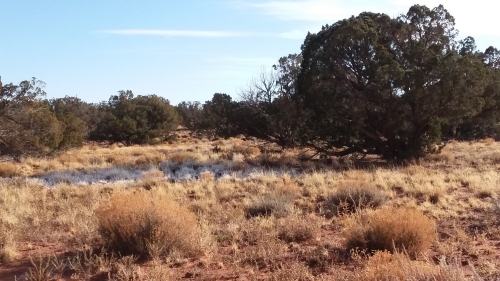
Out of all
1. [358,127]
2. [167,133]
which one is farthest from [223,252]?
[167,133]

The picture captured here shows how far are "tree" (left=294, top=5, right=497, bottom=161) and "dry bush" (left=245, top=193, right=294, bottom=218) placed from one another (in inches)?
374

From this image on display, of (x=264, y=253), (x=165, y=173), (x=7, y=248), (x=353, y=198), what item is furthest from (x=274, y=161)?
(x=7, y=248)

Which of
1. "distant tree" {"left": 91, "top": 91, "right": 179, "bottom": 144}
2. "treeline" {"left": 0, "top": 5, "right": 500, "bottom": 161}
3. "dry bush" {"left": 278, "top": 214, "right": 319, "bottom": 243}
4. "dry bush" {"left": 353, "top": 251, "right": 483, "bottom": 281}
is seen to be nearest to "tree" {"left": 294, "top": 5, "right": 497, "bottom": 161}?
"treeline" {"left": 0, "top": 5, "right": 500, "bottom": 161}

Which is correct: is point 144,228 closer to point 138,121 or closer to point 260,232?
point 260,232

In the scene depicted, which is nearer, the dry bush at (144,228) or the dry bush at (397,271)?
the dry bush at (397,271)

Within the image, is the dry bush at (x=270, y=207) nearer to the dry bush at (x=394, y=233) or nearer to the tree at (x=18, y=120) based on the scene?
the dry bush at (x=394, y=233)

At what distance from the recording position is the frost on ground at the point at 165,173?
17484 millimetres

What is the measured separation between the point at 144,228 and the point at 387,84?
559 inches

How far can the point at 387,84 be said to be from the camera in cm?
1897

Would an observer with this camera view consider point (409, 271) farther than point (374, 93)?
No

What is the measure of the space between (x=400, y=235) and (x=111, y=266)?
4.27 meters

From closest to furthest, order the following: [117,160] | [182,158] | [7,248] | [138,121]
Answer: [7,248]
[182,158]
[117,160]
[138,121]

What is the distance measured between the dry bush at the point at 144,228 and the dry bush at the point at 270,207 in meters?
3.07

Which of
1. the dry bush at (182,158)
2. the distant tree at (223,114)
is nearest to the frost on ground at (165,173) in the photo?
the dry bush at (182,158)
